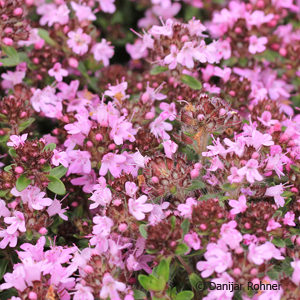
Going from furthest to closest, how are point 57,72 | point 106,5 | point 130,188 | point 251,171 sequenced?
1. point 106,5
2. point 57,72
3. point 130,188
4. point 251,171

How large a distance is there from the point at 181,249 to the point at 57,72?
1.75 m

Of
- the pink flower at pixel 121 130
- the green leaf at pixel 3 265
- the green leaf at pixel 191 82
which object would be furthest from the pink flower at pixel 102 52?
the green leaf at pixel 3 265

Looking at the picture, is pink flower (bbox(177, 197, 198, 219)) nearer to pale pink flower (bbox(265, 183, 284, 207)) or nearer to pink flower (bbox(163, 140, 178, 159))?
pink flower (bbox(163, 140, 178, 159))

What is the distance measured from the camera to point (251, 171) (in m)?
2.21

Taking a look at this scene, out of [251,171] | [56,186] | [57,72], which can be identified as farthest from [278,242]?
[57,72]

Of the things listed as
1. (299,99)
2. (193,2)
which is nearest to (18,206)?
(299,99)

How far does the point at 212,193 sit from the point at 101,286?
2.51 ft

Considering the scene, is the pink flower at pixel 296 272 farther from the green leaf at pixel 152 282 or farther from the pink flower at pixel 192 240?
the green leaf at pixel 152 282

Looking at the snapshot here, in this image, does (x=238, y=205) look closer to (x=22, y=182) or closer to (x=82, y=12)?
(x=22, y=182)

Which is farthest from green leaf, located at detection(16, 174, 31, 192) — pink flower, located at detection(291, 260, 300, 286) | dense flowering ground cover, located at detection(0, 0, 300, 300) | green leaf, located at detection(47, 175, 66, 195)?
pink flower, located at detection(291, 260, 300, 286)

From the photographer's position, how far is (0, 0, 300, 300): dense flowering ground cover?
83.0 inches

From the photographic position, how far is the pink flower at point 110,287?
2016mm

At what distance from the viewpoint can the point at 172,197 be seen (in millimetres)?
2465

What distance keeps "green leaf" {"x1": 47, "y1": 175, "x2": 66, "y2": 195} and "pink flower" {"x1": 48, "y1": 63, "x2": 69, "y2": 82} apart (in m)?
0.95
